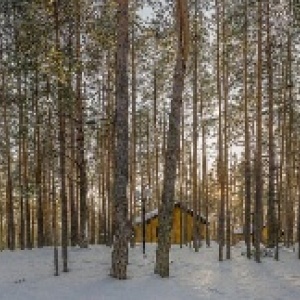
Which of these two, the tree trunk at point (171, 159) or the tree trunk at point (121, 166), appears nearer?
the tree trunk at point (121, 166)

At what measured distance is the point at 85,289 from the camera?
34.7 ft

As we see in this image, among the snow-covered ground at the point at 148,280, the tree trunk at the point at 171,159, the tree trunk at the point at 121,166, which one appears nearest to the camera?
the snow-covered ground at the point at 148,280

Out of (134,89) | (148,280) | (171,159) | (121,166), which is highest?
(134,89)

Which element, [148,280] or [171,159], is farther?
[171,159]

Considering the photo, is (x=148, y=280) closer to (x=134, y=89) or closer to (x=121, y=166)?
(x=121, y=166)

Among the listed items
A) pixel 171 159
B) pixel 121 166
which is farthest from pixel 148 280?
pixel 171 159

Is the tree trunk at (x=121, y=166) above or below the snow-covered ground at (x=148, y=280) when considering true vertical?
above

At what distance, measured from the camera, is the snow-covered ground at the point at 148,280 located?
33.5 ft

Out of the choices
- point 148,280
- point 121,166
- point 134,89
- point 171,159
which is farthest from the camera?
point 134,89

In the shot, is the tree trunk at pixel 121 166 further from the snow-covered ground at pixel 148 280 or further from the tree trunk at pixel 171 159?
the tree trunk at pixel 171 159

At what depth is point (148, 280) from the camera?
1130 cm

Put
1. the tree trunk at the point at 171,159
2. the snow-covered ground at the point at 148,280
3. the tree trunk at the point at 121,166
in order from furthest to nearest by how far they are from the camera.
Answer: the tree trunk at the point at 171,159, the tree trunk at the point at 121,166, the snow-covered ground at the point at 148,280

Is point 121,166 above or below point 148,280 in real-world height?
above

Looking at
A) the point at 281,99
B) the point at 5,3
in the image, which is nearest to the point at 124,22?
the point at 5,3
